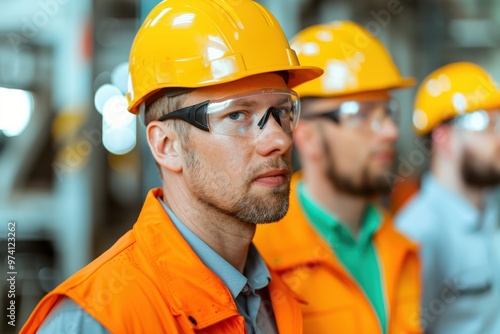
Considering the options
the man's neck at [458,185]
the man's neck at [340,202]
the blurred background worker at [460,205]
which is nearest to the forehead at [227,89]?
the man's neck at [340,202]

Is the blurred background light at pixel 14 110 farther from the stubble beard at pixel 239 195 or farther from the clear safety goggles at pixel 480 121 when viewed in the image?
the clear safety goggles at pixel 480 121

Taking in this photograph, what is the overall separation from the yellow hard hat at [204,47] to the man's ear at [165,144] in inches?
3.9

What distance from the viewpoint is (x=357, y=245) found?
3.05 m

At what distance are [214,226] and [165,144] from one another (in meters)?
0.27

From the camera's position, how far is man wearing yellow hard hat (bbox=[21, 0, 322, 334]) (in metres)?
1.76

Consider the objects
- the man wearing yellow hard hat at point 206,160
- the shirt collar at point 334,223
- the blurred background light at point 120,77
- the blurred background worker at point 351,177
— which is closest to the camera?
the man wearing yellow hard hat at point 206,160

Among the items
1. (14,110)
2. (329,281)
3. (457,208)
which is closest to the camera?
(329,281)

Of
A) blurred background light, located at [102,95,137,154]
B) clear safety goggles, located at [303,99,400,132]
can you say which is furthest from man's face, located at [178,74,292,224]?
blurred background light, located at [102,95,137,154]

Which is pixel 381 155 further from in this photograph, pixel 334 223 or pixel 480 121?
pixel 480 121

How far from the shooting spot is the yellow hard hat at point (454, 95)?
4.10 meters

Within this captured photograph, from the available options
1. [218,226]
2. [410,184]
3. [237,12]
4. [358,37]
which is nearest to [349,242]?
[358,37]

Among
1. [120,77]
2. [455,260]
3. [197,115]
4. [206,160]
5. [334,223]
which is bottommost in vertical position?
[455,260]

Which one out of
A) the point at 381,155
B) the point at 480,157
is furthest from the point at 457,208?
the point at 381,155

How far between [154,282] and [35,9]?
100 inches
